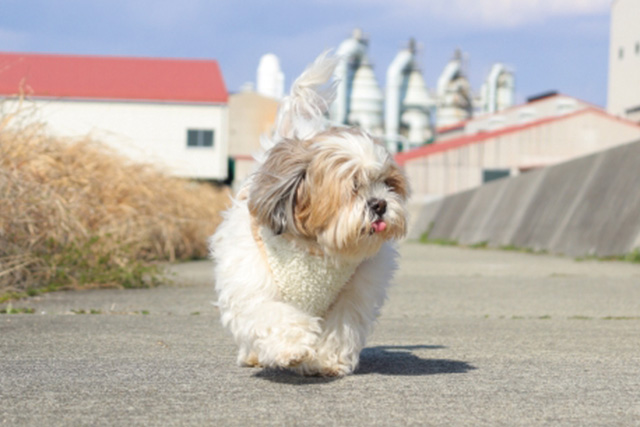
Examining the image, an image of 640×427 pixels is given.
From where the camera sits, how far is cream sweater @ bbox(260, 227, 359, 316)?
4022 millimetres

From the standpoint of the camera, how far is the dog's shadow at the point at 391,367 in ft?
13.3

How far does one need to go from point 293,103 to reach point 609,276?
7109 millimetres

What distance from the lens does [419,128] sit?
6109 cm

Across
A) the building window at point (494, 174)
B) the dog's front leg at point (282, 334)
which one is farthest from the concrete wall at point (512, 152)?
the dog's front leg at point (282, 334)

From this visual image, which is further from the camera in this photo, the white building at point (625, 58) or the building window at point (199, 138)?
the building window at point (199, 138)

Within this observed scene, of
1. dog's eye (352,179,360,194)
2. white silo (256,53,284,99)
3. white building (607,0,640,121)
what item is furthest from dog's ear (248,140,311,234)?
white silo (256,53,284,99)

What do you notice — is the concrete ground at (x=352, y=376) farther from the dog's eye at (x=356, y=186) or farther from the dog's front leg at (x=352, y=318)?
the dog's eye at (x=356, y=186)

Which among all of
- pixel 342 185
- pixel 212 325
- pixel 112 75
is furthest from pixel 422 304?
pixel 112 75

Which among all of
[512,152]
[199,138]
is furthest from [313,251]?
[512,152]

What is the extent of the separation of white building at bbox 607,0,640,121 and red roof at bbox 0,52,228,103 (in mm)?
16327

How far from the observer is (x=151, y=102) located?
39125 millimetres

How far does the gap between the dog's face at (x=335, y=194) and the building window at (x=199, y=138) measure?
36.4 meters

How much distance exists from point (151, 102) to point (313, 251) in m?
36.2

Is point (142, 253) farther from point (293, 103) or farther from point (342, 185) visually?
point (342, 185)
